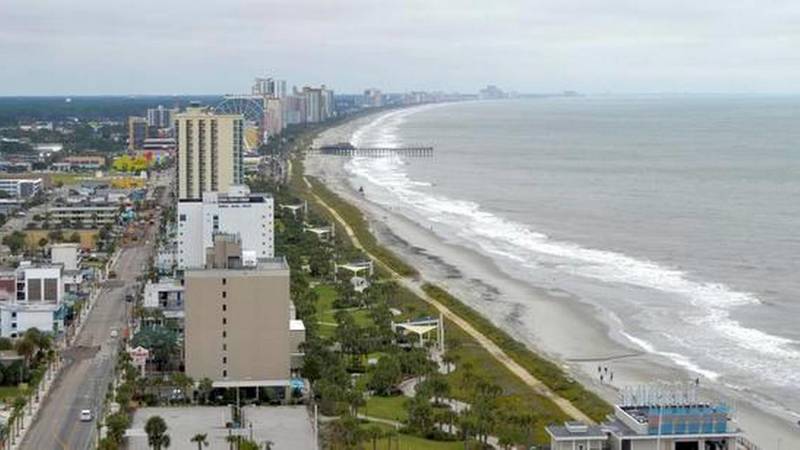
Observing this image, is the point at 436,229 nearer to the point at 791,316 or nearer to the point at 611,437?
the point at 791,316

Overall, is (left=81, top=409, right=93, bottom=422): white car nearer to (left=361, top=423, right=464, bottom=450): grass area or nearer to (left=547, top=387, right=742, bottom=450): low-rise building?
(left=361, top=423, right=464, bottom=450): grass area

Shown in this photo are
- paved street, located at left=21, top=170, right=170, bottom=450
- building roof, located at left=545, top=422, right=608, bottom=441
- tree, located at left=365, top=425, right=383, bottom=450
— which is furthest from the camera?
paved street, located at left=21, top=170, right=170, bottom=450

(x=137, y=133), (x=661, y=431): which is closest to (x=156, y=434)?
(x=661, y=431)

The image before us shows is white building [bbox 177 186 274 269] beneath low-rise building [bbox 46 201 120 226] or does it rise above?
above

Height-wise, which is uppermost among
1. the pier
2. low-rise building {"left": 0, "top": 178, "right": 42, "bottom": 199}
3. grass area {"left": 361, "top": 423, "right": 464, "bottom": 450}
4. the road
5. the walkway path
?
the pier

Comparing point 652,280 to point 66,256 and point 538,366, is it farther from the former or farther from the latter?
point 66,256

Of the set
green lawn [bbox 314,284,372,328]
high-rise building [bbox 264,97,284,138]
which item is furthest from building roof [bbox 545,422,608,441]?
high-rise building [bbox 264,97,284,138]

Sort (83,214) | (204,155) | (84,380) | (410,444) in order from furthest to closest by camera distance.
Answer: (83,214) < (204,155) < (84,380) < (410,444)
